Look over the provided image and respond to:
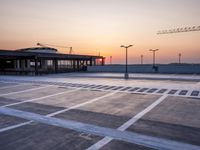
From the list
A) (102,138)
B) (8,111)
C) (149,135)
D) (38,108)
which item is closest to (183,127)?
(149,135)

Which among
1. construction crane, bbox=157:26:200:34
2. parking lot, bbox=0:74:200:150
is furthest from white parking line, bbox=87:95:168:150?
construction crane, bbox=157:26:200:34

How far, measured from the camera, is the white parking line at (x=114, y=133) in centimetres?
694

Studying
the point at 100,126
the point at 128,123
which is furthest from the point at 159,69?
the point at 100,126

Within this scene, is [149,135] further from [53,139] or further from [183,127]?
[53,139]

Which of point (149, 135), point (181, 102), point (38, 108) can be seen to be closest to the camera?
point (149, 135)

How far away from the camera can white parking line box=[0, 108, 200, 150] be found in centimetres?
694

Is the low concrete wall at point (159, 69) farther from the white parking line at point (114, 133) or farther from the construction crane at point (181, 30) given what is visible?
the construction crane at point (181, 30)

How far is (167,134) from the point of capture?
8008 mm

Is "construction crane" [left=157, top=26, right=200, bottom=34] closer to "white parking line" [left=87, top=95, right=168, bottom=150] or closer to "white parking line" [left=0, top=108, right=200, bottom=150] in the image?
"white parking line" [left=87, top=95, right=168, bottom=150]

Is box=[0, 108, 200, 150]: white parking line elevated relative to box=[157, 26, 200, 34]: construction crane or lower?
lower

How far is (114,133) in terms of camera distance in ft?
26.7

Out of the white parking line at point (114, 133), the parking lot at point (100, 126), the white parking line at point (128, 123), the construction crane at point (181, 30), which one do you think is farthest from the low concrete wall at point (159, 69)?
the construction crane at point (181, 30)

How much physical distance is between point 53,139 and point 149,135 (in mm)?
3669

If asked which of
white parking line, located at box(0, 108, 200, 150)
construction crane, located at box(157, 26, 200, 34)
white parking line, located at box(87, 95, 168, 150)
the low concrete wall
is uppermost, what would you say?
construction crane, located at box(157, 26, 200, 34)
